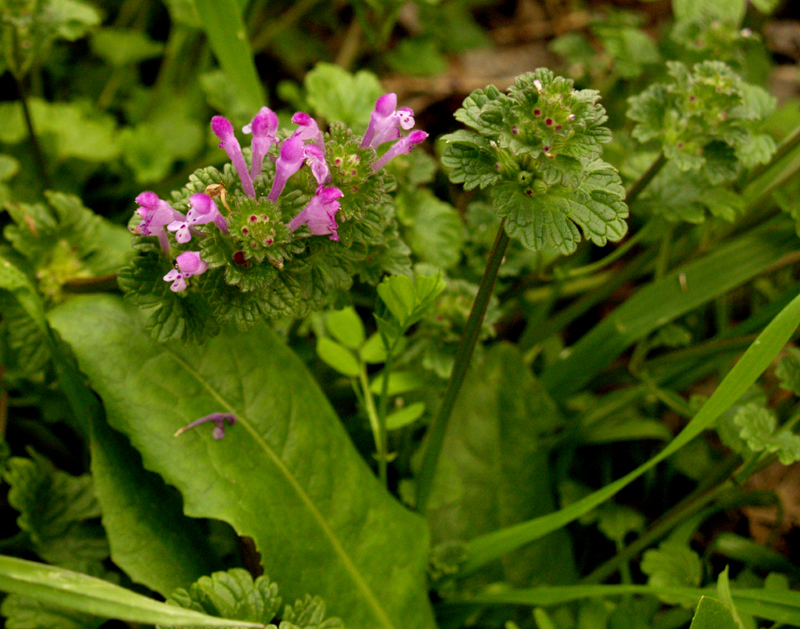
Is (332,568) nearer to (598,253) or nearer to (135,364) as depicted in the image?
(135,364)

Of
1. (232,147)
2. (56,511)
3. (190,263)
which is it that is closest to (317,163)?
(232,147)

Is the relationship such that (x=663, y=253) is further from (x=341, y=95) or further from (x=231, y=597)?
(x=231, y=597)

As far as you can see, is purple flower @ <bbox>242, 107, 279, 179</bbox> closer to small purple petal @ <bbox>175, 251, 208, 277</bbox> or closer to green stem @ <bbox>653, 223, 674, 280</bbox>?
small purple petal @ <bbox>175, 251, 208, 277</bbox>

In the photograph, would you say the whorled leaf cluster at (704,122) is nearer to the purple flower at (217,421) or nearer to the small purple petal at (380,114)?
the small purple petal at (380,114)

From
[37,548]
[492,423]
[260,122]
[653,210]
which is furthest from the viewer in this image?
[492,423]

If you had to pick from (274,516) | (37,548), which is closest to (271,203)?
(274,516)

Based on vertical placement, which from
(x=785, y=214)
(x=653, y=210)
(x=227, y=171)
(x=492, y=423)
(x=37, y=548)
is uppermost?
(x=227, y=171)
